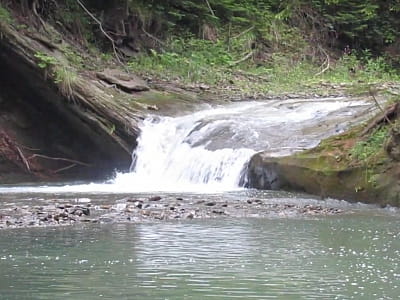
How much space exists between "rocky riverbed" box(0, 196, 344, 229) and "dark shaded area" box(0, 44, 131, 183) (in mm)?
5515

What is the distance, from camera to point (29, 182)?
1858cm

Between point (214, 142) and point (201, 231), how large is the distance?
25.4 ft

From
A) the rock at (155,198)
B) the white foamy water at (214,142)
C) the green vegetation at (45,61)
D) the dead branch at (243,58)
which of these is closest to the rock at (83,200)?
the rock at (155,198)

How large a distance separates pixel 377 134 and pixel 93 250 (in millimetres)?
6614

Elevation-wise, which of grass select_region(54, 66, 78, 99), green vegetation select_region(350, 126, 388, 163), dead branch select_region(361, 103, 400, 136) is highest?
grass select_region(54, 66, 78, 99)

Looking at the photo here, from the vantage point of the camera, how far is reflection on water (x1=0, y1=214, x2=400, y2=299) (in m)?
6.71

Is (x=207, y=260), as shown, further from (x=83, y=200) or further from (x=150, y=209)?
(x=83, y=200)

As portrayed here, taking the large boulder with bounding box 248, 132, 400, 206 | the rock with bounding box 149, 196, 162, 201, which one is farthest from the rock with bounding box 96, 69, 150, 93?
the rock with bounding box 149, 196, 162, 201

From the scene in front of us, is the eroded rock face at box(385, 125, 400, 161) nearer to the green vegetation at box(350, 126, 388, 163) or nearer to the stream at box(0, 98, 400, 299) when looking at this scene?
the green vegetation at box(350, 126, 388, 163)

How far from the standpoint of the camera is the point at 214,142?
17516mm

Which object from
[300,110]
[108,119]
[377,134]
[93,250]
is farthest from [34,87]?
[93,250]

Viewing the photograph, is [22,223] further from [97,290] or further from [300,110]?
[300,110]

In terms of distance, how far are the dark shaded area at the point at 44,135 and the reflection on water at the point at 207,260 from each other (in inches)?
336

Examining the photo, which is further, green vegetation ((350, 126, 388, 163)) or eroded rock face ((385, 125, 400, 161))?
green vegetation ((350, 126, 388, 163))
